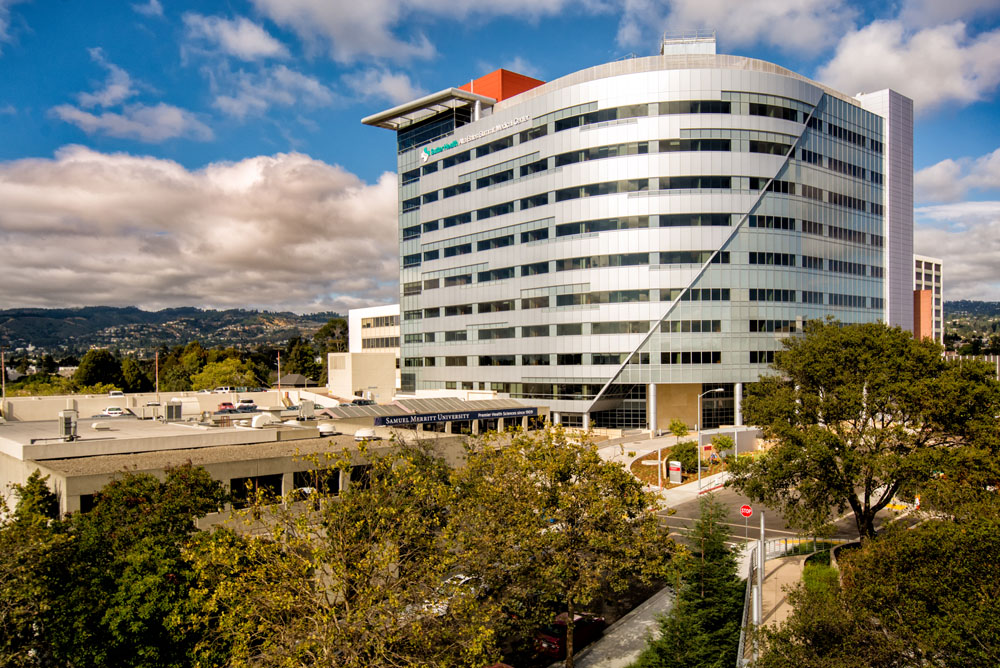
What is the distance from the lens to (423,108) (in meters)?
89.1

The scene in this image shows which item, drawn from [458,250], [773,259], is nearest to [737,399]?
[773,259]

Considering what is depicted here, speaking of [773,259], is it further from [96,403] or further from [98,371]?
[98,371]

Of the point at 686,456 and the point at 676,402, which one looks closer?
the point at 686,456

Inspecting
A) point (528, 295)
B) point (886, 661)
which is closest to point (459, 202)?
point (528, 295)

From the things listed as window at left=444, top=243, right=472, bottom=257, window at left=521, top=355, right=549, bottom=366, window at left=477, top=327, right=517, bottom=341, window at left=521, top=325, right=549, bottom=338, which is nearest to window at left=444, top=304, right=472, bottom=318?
window at left=477, top=327, right=517, bottom=341

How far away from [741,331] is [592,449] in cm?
5425

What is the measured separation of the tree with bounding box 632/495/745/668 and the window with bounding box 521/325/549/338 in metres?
50.9

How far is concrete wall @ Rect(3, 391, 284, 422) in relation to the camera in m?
69.7

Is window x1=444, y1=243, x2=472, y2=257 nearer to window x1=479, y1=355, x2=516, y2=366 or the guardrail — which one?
window x1=479, y1=355, x2=516, y2=366

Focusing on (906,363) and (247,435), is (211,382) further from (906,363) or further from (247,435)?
(906,363)

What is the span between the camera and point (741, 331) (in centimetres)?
7162

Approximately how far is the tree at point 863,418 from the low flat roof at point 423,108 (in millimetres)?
63941

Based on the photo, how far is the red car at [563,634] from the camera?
964 inches

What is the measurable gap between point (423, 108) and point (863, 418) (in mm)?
73984
